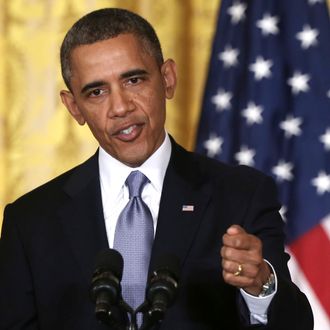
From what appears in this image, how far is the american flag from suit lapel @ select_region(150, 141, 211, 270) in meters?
0.61

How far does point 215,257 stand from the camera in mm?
1959

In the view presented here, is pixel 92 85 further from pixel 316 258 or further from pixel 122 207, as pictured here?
pixel 316 258

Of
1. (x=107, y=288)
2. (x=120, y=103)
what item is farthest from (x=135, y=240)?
(x=107, y=288)

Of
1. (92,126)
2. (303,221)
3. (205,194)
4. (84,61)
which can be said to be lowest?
(303,221)

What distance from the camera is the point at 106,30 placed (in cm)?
205

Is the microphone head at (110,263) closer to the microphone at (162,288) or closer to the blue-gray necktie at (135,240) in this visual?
the microphone at (162,288)

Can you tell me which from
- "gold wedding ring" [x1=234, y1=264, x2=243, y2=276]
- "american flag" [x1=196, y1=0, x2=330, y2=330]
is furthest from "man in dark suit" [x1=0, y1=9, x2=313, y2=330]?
"american flag" [x1=196, y1=0, x2=330, y2=330]

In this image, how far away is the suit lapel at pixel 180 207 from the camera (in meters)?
1.96

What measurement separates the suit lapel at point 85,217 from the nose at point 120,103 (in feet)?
0.73

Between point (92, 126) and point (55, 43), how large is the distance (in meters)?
1.04

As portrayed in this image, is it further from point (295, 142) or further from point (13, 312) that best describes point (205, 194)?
point (295, 142)

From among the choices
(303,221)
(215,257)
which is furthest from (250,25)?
(215,257)

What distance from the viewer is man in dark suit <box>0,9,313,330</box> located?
193 centimetres

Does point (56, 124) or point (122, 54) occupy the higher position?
point (122, 54)
